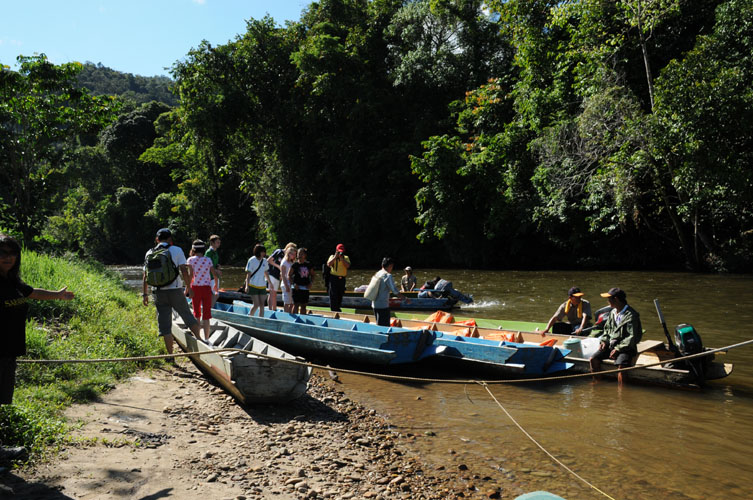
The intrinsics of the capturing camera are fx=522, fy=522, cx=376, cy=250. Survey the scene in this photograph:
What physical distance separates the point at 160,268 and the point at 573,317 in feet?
24.2

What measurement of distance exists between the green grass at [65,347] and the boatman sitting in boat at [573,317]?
6.96 metres

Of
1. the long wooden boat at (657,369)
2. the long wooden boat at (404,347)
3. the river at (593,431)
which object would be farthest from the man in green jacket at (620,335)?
the long wooden boat at (404,347)

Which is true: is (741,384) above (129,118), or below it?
below

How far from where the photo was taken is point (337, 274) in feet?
39.9

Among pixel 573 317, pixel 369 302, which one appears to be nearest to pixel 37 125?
pixel 369 302

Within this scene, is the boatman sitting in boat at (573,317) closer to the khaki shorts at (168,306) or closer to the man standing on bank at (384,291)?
the man standing on bank at (384,291)

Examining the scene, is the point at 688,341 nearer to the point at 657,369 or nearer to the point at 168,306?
the point at 657,369

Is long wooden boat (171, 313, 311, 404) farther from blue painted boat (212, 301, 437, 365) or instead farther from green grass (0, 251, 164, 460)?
Result: blue painted boat (212, 301, 437, 365)

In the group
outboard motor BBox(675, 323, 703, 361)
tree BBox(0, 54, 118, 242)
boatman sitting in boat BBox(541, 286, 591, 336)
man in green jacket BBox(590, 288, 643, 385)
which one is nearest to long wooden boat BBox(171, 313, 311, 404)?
man in green jacket BBox(590, 288, 643, 385)

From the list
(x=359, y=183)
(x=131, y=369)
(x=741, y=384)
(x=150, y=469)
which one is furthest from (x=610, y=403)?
(x=359, y=183)

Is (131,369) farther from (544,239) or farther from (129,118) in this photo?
(129,118)

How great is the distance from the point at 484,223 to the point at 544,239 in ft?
11.8

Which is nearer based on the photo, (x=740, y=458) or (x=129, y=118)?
(x=740, y=458)

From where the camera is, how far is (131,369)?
7145mm
